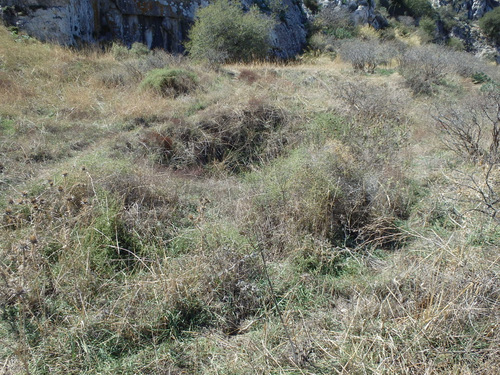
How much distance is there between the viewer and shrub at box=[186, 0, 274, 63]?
1233 cm

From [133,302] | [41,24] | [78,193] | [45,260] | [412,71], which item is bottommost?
[133,302]

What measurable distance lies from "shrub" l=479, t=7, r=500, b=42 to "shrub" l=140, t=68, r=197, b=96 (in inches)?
1318

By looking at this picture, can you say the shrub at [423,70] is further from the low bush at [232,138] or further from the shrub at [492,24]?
the shrub at [492,24]

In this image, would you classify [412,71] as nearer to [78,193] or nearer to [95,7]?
[78,193]

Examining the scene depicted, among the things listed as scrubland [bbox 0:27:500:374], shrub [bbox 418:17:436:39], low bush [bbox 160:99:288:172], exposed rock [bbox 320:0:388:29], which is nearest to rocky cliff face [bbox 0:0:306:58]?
scrubland [bbox 0:27:500:374]

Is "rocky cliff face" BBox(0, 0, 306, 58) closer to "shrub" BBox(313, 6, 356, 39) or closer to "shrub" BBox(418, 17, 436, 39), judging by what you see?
"shrub" BBox(313, 6, 356, 39)

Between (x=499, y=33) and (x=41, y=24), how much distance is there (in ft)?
116

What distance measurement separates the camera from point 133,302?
9.05 feet

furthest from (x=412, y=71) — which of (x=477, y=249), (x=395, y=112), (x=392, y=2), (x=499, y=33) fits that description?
(x=499, y=33)

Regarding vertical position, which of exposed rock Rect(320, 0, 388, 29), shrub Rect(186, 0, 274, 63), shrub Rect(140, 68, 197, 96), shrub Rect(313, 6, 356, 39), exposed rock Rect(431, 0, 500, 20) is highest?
exposed rock Rect(431, 0, 500, 20)

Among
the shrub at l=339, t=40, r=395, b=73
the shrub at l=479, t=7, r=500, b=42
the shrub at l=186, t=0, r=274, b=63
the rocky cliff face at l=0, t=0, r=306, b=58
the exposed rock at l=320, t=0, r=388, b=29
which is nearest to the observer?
the rocky cliff face at l=0, t=0, r=306, b=58

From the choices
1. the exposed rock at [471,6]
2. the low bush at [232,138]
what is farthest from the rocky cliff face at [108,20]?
the exposed rock at [471,6]

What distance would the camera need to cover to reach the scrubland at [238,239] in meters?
2.45

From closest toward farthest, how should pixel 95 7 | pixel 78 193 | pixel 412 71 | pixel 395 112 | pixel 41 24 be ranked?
pixel 78 193 < pixel 395 112 < pixel 412 71 < pixel 41 24 < pixel 95 7
